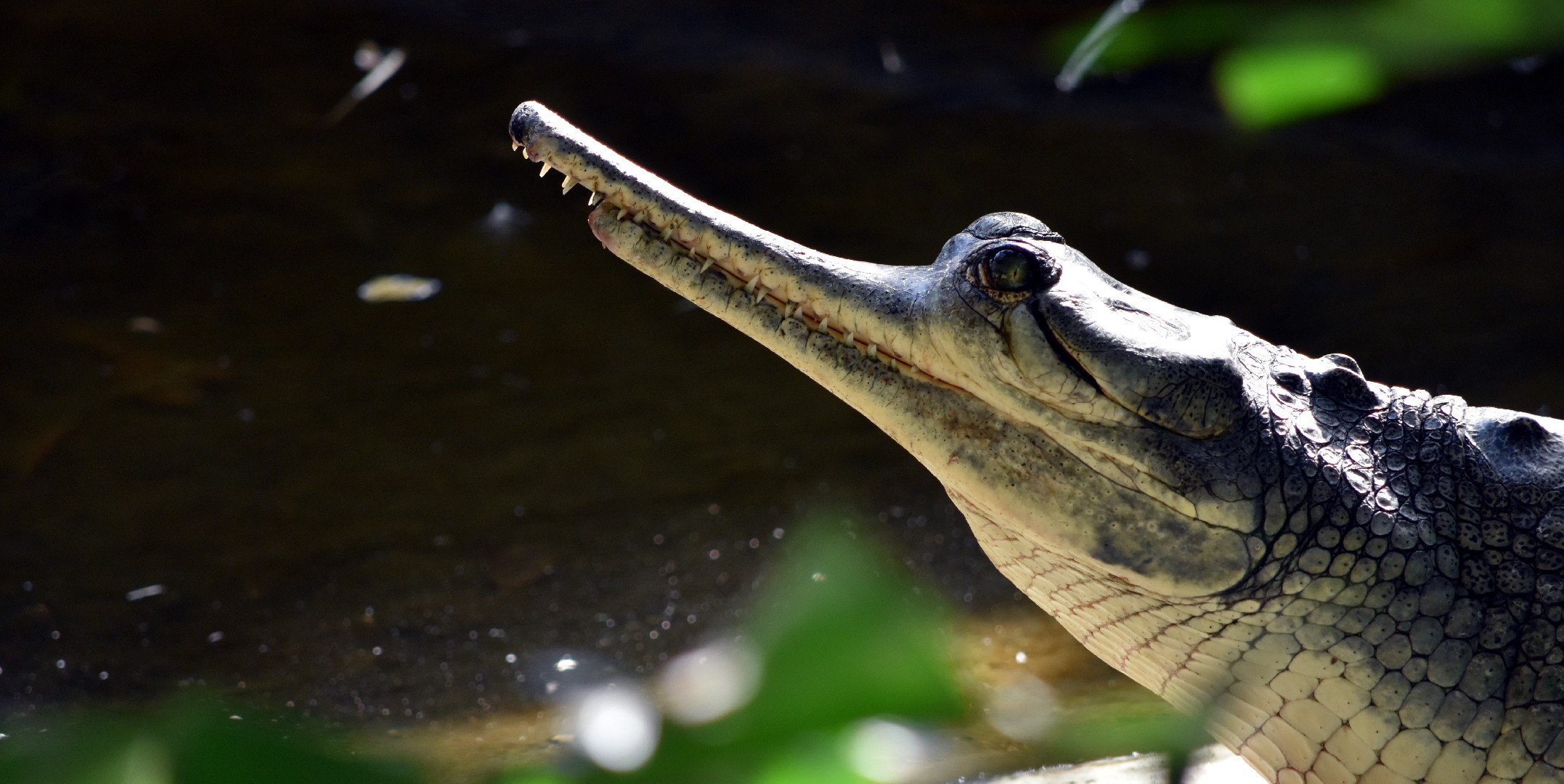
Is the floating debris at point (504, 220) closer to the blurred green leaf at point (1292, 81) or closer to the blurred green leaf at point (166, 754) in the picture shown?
the blurred green leaf at point (1292, 81)

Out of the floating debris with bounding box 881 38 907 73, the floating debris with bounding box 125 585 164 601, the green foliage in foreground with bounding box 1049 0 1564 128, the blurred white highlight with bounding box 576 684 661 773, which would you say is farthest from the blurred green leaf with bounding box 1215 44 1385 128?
the floating debris with bounding box 881 38 907 73

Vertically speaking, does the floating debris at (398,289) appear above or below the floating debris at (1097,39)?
above

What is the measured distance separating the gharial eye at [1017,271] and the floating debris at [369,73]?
3841mm

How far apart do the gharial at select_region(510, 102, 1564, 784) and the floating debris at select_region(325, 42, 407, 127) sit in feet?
11.5

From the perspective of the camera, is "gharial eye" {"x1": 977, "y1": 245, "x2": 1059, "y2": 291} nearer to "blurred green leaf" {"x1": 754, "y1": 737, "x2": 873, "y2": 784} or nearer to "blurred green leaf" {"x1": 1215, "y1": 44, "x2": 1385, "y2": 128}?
"blurred green leaf" {"x1": 1215, "y1": 44, "x2": 1385, "y2": 128}

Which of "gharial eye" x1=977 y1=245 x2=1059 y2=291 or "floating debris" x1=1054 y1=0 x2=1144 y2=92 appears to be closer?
"floating debris" x1=1054 y1=0 x2=1144 y2=92

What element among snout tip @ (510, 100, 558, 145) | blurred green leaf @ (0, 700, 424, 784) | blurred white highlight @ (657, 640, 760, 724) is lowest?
blurred green leaf @ (0, 700, 424, 784)

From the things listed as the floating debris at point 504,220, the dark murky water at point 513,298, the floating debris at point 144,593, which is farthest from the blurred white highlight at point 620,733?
the floating debris at point 504,220

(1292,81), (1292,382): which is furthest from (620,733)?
(1292,382)

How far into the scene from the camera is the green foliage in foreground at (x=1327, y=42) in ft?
2.11

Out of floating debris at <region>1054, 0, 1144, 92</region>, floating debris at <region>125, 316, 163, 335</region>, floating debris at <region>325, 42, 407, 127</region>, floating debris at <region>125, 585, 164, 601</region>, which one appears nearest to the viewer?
floating debris at <region>1054, 0, 1144, 92</region>

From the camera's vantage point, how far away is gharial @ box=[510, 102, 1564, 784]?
1.68 m

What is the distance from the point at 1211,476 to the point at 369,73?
4.44 metres

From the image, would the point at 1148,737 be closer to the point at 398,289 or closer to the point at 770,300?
the point at 770,300
